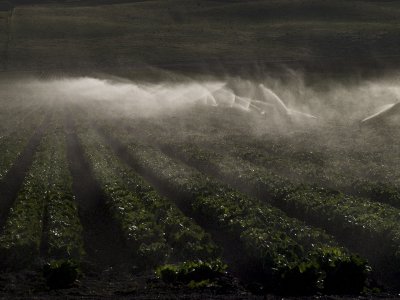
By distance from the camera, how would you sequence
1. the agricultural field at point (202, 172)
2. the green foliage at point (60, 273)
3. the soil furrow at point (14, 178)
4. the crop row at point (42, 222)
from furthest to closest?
1. the soil furrow at point (14, 178)
2. the crop row at point (42, 222)
3. the agricultural field at point (202, 172)
4. the green foliage at point (60, 273)

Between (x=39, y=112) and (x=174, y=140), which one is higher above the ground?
(x=39, y=112)

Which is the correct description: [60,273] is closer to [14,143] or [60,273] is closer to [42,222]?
[42,222]

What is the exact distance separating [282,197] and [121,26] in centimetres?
8792

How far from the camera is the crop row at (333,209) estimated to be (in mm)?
18797

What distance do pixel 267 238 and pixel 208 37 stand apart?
82.2m

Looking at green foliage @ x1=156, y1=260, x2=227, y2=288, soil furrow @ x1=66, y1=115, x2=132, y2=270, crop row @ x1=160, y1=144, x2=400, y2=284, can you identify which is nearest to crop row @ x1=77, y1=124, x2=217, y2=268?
soil furrow @ x1=66, y1=115, x2=132, y2=270

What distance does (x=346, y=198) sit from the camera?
23.0m

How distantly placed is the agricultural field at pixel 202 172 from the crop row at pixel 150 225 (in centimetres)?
6

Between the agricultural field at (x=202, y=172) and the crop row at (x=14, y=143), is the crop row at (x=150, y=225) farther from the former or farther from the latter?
the crop row at (x=14, y=143)

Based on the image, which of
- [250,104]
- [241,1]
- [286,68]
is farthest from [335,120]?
[241,1]

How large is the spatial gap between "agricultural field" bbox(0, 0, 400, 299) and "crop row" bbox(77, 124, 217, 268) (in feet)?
0.21

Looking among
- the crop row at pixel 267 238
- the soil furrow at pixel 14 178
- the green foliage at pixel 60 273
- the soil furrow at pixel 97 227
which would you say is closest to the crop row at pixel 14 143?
the soil furrow at pixel 14 178

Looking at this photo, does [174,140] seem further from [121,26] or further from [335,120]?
[121,26]

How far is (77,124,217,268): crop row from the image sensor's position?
1839 cm
